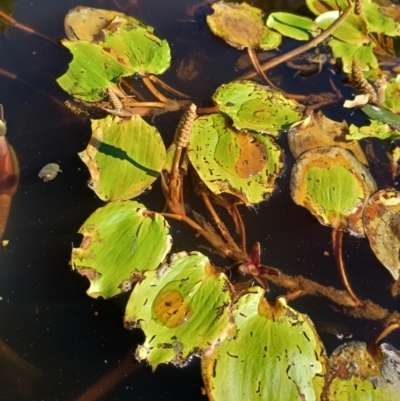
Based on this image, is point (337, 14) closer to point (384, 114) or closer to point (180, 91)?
point (384, 114)

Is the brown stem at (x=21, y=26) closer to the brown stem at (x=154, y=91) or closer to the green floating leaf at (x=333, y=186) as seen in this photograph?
the brown stem at (x=154, y=91)

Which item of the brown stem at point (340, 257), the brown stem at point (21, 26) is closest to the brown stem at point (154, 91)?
the brown stem at point (21, 26)

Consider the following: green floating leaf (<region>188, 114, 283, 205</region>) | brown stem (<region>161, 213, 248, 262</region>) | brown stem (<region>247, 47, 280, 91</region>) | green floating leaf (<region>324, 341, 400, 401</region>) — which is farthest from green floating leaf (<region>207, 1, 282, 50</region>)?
green floating leaf (<region>324, 341, 400, 401</region>)

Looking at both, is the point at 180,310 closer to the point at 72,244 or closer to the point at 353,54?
the point at 72,244

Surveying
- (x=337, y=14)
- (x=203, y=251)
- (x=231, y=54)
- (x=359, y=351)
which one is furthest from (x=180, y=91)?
(x=359, y=351)

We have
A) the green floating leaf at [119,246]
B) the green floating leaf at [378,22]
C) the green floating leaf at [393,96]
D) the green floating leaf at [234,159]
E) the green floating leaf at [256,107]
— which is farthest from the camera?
the green floating leaf at [378,22]

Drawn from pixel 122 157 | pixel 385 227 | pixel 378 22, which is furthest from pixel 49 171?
pixel 378 22
